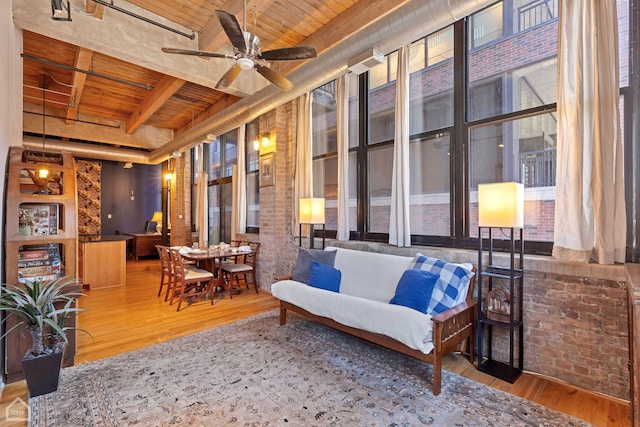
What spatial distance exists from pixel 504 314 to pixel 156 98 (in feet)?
20.7

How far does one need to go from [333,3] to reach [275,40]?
1055 mm

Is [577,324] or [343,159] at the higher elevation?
[343,159]

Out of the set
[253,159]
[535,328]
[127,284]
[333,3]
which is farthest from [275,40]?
[127,284]

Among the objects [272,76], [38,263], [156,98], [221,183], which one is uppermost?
[156,98]

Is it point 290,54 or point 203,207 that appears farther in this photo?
point 203,207

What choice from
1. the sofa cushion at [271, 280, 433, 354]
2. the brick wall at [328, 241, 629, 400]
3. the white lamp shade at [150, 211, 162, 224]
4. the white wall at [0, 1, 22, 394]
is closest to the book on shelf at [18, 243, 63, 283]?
the white wall at [0, 1, 22, 394]

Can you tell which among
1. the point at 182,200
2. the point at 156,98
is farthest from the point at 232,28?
the point at 182,200

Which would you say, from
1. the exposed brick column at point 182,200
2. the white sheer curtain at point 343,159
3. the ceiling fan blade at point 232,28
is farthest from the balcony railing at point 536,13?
the exposed brick column at point 182,200

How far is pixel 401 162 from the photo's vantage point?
11.5 feet

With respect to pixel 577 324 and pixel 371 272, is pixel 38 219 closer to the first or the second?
pixel 371 272

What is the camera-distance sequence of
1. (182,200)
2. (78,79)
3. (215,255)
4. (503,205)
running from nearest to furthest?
(503,205) → (215,255) → (78,79) → (182,200)

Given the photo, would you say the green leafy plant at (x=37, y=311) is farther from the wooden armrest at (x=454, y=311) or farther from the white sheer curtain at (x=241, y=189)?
the white sheer curtain at (x=241, y=189)

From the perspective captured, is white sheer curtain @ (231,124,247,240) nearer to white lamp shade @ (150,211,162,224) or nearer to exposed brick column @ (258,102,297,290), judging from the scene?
exposed brick column @ (258,102,297,290)

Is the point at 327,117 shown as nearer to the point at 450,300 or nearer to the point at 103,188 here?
the point at 450,300
